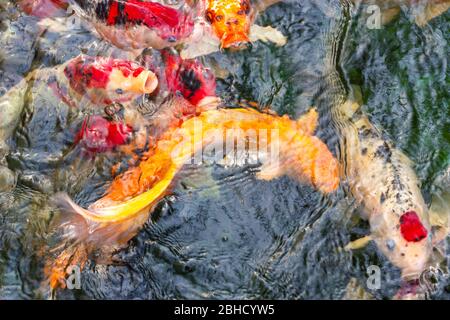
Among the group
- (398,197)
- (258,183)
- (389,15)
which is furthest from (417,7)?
(258,183)

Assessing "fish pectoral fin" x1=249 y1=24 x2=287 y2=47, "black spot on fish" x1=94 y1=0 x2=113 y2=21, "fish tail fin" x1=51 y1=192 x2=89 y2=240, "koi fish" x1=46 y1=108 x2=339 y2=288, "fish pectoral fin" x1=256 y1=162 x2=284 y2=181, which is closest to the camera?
"fish tail fin" x1=51 y1=192 x2=89 y2=240

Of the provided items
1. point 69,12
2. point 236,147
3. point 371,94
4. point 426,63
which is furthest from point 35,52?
point 426,63

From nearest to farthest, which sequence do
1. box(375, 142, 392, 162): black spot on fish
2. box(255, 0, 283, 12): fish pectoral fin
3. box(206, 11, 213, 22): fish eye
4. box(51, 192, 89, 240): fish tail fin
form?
1. box(51, 192, 89, 240): fish tail fin
2. box(375, 142, 392, 162): black spot on fish
3. box(206, 11, 213, 22): fish eye
4. box(255, 0, 283, 12): fish pectoral fin

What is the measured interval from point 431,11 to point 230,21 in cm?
165

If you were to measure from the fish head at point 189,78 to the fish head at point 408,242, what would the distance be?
5.34 ft

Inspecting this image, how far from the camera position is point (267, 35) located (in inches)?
206

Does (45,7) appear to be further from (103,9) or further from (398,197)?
(398,197)

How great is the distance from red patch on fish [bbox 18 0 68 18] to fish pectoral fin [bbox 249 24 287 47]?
1.58m

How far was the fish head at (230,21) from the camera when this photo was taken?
5.00 m

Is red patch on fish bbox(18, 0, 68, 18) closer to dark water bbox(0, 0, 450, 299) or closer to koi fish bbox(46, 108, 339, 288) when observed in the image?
dark water bbox(0, 0, 450, 299)

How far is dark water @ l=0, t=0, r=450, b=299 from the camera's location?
4293 mm

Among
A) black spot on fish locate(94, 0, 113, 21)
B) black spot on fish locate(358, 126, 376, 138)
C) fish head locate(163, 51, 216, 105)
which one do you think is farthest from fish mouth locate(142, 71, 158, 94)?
black spot on fish locate(358, 126, 376, 138)

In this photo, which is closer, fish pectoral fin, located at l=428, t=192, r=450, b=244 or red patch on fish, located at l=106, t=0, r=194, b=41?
fish pectoral fin, located at l=428, t=192, r=450, b=244

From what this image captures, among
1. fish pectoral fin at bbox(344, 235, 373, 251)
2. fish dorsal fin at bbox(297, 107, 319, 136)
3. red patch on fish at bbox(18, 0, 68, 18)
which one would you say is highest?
red patch on fish at bbox(18, 0, 68, 18)
